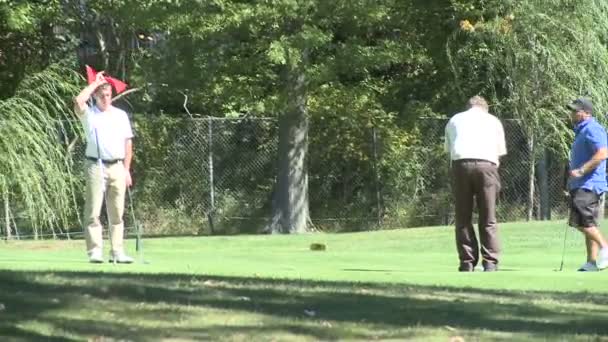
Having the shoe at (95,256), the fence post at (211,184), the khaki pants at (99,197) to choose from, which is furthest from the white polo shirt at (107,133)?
the fence post at (211,184)

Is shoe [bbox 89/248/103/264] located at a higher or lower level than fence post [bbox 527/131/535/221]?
lower

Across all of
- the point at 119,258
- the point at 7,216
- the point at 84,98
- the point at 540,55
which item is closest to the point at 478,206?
the point at 119,258

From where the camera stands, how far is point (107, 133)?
12227 millimetres

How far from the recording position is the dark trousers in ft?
39.0

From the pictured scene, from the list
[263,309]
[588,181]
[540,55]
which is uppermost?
[540,55]

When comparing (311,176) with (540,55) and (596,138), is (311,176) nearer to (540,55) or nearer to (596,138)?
(540,55)

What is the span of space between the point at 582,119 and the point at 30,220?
9.80 m

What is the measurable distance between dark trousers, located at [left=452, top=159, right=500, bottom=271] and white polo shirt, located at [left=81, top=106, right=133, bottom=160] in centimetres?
339

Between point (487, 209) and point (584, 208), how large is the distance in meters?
1.12

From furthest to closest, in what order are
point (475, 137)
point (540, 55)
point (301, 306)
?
point (540, 55)
point (475, 137)
point (301, 306)

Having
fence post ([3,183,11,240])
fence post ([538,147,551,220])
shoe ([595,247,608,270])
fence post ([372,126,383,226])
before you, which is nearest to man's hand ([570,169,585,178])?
shoe ([595,247,608,270])

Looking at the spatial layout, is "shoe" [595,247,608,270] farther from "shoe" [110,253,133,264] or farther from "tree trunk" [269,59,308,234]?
"tree trunk" [269,59,308,234]

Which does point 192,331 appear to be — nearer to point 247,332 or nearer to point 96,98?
point 247,332

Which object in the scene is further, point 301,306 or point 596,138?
point 596,138
